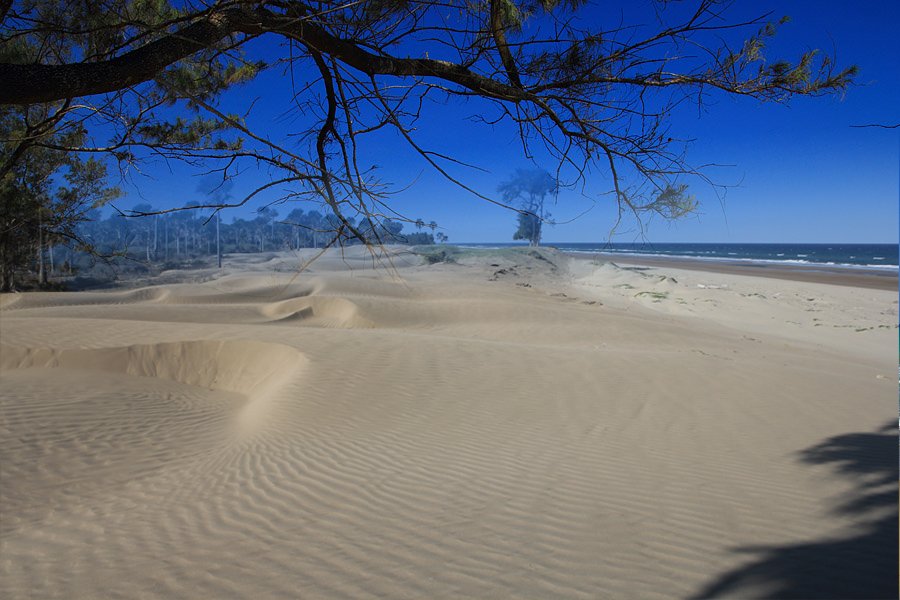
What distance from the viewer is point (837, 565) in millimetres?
2693

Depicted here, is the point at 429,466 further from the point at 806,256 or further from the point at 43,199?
the point at 806,256

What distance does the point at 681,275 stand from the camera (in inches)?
1228

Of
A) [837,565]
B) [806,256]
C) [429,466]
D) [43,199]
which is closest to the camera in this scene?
[837,565]

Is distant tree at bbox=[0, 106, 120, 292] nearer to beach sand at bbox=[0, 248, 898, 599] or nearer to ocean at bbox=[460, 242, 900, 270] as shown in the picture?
beach sand at bbox=[0, 248, 898, 599]

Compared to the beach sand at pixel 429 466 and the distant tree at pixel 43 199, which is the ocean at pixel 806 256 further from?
the distant tree at pixel 43 199

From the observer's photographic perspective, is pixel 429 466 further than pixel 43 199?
No

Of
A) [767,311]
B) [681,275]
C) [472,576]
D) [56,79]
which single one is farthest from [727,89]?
[681,275]

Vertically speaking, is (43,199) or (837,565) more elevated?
(43,199)

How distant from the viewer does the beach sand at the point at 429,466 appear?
278 centimetres

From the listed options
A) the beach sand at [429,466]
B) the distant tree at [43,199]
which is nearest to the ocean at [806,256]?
the beach sand at [429,466]

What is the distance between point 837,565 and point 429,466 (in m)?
2.91

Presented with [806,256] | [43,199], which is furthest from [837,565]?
[806,256]

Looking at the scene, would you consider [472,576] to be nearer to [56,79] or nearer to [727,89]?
[56,79]

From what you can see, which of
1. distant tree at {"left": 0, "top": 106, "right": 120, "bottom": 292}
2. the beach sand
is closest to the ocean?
the beach sand
